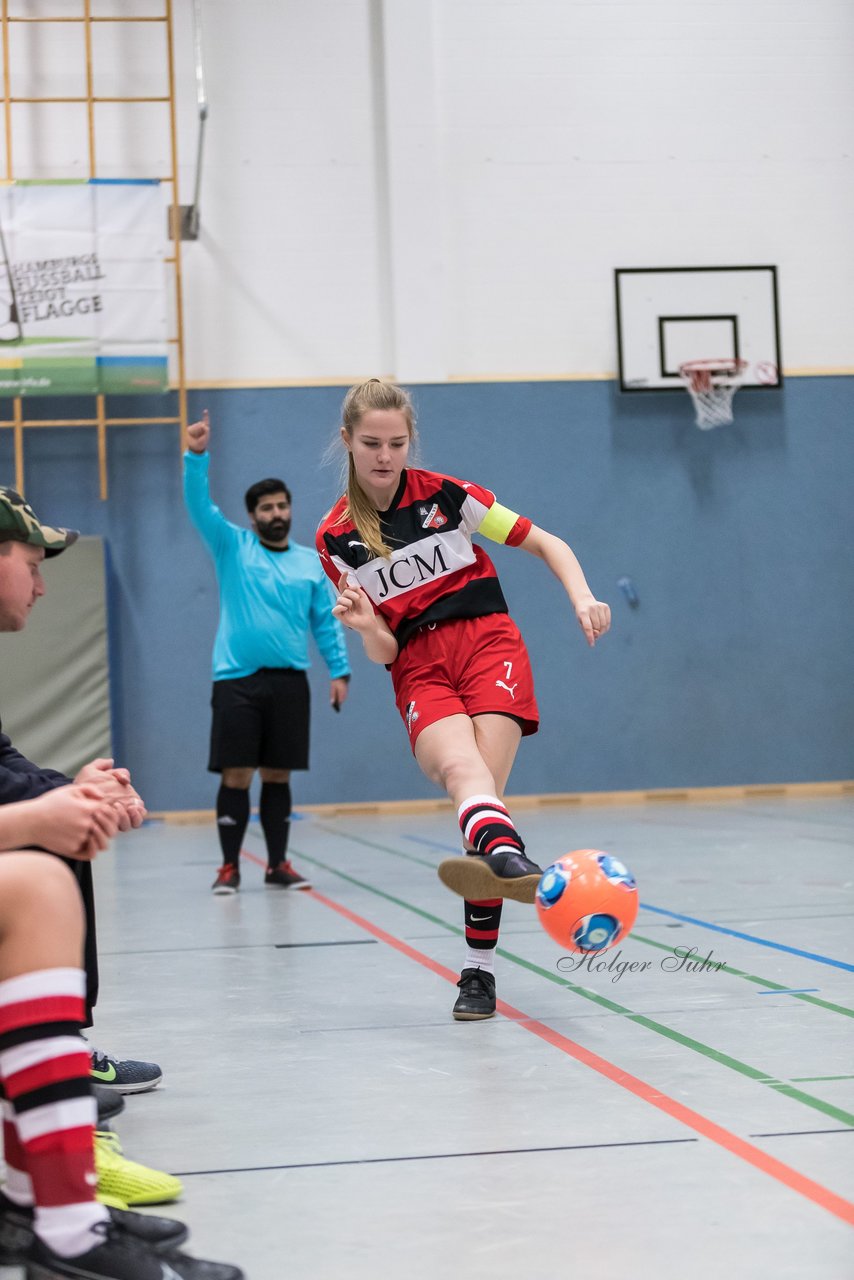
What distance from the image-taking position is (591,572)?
10977mm

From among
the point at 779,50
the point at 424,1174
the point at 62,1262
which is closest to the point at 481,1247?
the point at 424,1174

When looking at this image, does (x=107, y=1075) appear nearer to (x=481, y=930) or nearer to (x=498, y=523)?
(x=481, y=930)

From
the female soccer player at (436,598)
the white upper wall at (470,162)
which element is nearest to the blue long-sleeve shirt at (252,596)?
the female soccer player at (436,598)

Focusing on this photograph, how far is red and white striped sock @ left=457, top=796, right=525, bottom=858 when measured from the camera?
306 centimetres

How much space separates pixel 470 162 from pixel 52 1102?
1023 cm

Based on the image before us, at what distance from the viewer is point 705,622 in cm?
1116

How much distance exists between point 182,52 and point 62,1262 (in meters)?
10.4

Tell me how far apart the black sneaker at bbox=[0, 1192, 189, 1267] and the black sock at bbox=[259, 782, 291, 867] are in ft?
14.8

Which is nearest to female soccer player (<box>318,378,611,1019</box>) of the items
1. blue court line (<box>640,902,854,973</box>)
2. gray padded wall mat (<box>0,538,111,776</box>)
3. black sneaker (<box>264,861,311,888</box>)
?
blue court line (<box>640,902,854,973</box>)

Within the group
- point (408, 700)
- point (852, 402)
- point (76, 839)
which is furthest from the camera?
point (852, 402)

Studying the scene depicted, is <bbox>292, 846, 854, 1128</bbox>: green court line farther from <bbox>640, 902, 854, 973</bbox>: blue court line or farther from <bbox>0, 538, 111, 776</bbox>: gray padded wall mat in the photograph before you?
<bbox>0, 538, 111, 776</bbox>: gray padded wall mat

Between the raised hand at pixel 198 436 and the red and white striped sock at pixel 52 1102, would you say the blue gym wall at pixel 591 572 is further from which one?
the red and white striped sock at pixel 52 1102

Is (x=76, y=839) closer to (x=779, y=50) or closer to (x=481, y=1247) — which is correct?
(x=481, y=1247)

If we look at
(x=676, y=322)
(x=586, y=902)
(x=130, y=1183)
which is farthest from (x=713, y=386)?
(x=130, y=1183)
